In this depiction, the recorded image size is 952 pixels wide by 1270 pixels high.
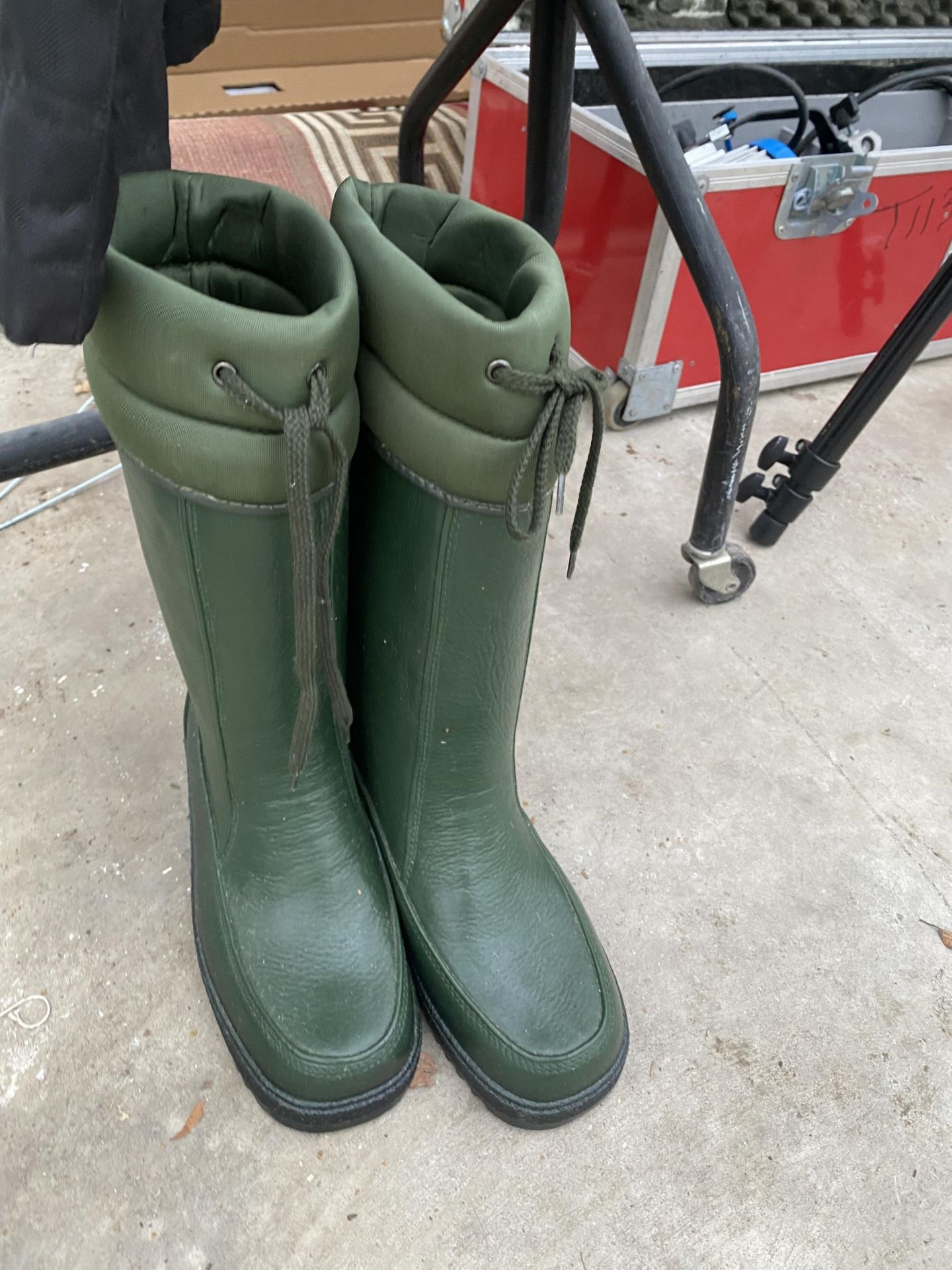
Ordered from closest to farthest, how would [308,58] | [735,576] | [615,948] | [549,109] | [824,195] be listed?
1. [615,948]
2. [549,109]
3. [735,576]
4. [824,195]
5. [308,58]

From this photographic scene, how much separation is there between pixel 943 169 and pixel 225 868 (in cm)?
152

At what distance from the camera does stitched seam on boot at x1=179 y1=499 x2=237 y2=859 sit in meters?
0.51

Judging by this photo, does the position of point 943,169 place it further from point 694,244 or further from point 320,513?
point 320,513

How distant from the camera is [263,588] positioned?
54 centimetres

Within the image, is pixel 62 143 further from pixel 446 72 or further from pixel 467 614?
pixel 446 72

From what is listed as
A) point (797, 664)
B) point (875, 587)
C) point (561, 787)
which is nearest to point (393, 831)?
point (561, 787)

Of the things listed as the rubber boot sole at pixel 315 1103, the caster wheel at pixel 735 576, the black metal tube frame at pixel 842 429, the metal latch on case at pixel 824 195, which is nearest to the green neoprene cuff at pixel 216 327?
the rubber boot sole at pixel 315 1103

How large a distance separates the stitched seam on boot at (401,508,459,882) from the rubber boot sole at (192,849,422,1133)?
14cm

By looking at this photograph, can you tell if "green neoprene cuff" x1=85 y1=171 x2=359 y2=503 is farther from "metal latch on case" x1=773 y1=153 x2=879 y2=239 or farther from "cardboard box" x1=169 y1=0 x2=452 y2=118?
"cardboard box" x1=169 y1=0 x2=452 y2=118

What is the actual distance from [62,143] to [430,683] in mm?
361

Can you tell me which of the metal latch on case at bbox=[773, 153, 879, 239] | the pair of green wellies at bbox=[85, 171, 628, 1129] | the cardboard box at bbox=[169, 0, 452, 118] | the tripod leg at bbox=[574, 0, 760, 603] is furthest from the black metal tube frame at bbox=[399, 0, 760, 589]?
the cardboard box at bbox=[169, 0, 452, 118]

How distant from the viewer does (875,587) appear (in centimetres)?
120

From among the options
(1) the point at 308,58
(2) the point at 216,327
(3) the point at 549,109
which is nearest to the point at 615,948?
(2) the point at 216,327

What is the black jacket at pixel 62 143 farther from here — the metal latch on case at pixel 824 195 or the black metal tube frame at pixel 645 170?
the metal latch on case at pixel 824 195
